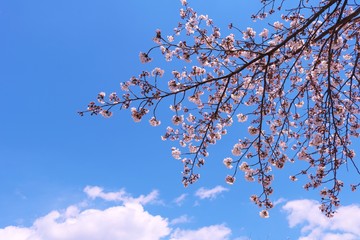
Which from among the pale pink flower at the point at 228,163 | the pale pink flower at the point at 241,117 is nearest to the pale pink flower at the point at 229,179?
the pale pink flower at the point at 228,163

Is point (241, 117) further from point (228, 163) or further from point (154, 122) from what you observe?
point (154, 122)

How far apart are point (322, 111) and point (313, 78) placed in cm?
76

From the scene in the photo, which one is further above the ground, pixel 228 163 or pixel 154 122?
pixel 154 122

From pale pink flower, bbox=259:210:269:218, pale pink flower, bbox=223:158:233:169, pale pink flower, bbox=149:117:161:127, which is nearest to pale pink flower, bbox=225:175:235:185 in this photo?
pale pink flower, bbox=223:158:233:169

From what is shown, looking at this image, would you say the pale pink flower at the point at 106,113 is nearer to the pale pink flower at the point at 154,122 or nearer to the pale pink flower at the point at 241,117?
the pale pink flower at the point at 154,122

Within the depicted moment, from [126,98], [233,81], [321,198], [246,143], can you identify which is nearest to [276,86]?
[233,81]

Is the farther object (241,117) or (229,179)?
(241,117)

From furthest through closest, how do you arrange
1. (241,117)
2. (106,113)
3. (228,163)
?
(241,117), (228,163), (106,113)

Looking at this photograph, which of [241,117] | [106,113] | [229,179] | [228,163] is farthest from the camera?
[241,117]

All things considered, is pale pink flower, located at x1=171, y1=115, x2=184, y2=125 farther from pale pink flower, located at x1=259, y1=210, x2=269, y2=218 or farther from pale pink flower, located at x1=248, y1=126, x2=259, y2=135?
pale pink flower, located at x1=259, y1=210, x2=269, y2=218

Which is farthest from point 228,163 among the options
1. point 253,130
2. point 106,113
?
point 106,113

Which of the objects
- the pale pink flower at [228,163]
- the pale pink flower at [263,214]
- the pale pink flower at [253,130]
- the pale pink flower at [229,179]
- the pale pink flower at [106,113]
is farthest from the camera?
the pale pink flower at [229,179]

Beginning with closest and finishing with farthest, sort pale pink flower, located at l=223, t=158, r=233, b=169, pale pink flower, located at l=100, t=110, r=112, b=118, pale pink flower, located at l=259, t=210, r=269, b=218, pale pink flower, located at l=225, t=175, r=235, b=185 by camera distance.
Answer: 1. pale pink flower, located at l=100, t=110, r=112, b=118
2. pale pink flower, located at l=259, t=210, r=269, b=218
3. pale pink flower, located at l=223, t=158, r=233, b=169
4. pale pink flower, located at l=225, t=175, r=235, b=185

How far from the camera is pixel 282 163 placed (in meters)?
7.19
